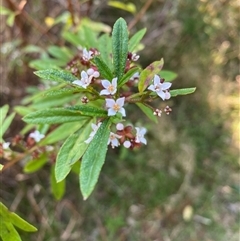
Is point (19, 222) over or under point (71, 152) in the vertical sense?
under

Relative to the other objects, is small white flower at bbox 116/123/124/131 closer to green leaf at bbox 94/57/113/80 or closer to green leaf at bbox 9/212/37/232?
green leaf at bbox 94/57/113/80

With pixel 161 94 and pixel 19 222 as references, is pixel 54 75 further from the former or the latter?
pixel 19 222

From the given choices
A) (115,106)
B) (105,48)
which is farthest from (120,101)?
(105,48)

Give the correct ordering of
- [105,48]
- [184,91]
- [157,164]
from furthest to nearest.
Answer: [157,164], [105,48], [184,91]

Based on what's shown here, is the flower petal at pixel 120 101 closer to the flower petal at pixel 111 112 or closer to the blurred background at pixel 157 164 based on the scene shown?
the flower petal at pixel 111 112

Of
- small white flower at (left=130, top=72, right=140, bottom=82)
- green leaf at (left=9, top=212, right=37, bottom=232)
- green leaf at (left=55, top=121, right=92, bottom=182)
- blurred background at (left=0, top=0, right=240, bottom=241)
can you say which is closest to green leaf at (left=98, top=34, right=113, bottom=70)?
small white flower at (left=130, top=72, right=140, bottom=82)
